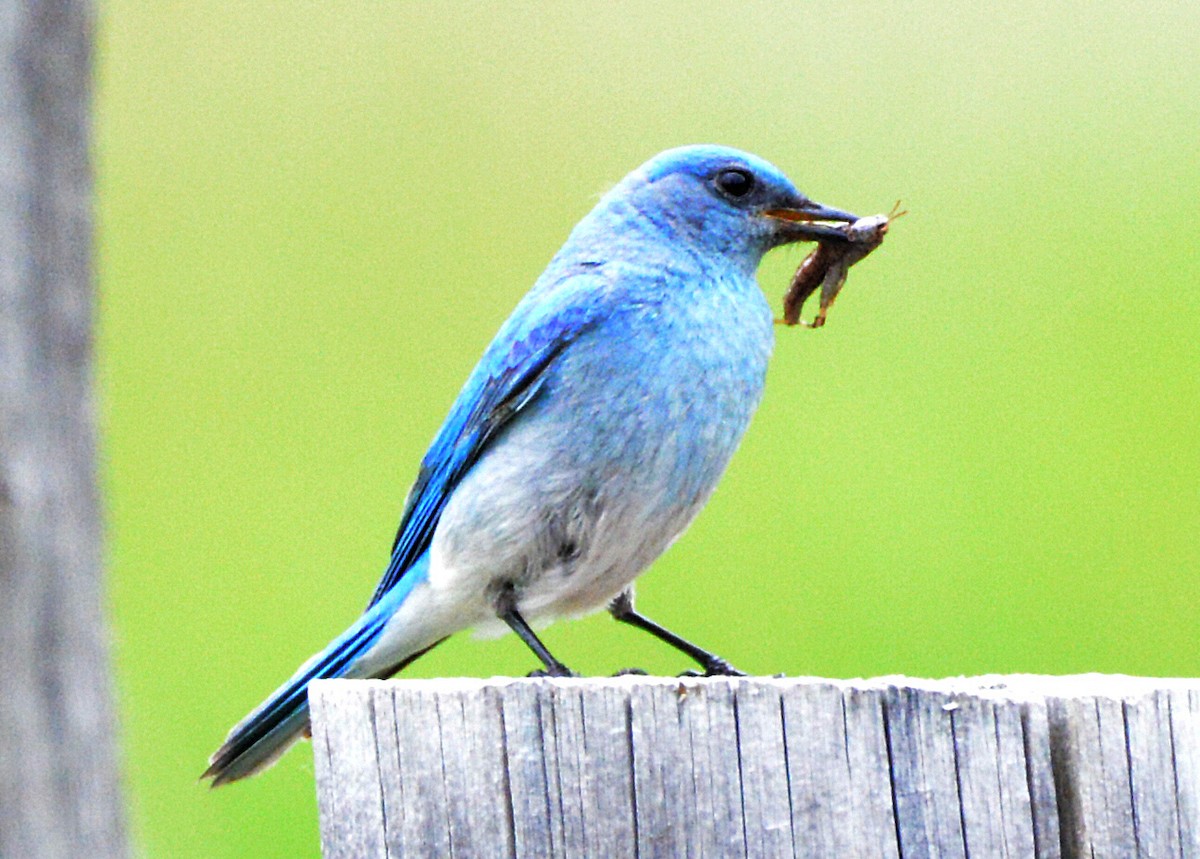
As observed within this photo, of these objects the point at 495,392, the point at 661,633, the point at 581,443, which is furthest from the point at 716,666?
the point at 495,392

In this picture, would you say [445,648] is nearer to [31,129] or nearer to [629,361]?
[629,361]

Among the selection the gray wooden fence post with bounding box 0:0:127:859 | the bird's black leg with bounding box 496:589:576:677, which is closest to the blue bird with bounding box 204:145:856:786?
the bird's black leg with bounding box 496:589:576:677

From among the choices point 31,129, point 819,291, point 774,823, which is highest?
point 819,291

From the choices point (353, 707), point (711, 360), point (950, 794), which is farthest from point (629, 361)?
point (950, 794)

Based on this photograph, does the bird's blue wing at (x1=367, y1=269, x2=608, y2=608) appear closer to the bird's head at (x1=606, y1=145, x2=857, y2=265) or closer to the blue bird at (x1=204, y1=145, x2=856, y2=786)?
the blue bird at (x1=204, y1=145, x2=856, y2=786)

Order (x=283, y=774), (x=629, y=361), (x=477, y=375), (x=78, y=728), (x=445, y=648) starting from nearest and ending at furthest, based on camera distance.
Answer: (x=78, y=728) < (x=629, y=361) < (x=477, y=375) < (x=283, y=774) < (x=445, y=648)

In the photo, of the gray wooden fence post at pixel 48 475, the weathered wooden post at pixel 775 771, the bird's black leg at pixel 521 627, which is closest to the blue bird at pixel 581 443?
the bird's black leg at pixel 521 627

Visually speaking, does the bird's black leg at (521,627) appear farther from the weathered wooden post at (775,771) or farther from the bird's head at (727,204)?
the weathered wooden post at (775,771)
